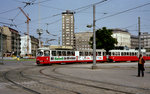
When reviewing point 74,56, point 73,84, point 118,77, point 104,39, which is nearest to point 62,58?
point 74,56

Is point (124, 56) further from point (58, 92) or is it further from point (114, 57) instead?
point (58, 92)

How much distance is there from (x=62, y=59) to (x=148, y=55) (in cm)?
3101

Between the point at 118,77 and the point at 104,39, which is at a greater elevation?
the point at 104,39

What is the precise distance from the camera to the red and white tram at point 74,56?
1155 inches

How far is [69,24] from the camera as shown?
382ft

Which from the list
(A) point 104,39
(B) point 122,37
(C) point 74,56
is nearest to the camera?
(C) point 74,56

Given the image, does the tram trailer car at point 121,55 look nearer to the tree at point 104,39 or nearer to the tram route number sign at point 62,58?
the tree at point 104,39

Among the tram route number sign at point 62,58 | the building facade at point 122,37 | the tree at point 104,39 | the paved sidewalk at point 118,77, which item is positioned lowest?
the paved sidewalk at point 118,77

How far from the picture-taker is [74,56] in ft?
111

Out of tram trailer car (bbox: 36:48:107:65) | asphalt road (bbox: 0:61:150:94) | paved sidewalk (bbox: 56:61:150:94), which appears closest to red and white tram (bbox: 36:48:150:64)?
tram trailer car (bbox: 36:48:107:65)

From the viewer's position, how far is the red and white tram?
29.3 m

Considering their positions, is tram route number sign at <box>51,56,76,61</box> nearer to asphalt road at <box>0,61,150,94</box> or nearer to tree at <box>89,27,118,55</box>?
asphalt road at <box>0,61,150,94</box>

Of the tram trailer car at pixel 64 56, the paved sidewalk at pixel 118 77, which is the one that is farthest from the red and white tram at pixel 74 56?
the paved sidewalk at pixel 118 77

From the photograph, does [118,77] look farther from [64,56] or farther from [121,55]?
[121,55]
